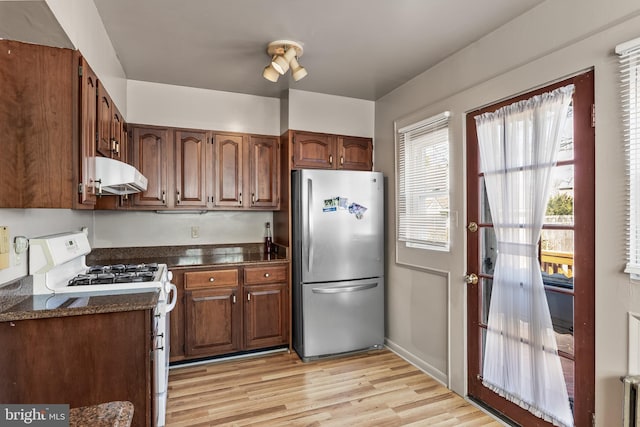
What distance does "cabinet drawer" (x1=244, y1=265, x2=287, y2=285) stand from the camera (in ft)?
10.6

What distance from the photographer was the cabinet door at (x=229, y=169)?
3.39 m

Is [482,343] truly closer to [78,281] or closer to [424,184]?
[424,184]

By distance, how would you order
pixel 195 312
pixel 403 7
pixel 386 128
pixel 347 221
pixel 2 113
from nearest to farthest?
pixel 2 113
pixel 403 7
pixel 195 312
pixel 347 221
pixel 386 128

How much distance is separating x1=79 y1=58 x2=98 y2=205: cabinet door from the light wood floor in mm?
1581

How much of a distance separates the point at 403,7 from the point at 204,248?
275cm

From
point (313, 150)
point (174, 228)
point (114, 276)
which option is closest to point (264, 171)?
point (313, 150)

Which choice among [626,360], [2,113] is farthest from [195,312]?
[626,360]

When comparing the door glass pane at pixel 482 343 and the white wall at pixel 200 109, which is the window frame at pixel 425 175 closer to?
the door glass pane at pixel 482 343

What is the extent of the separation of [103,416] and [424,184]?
2685mm

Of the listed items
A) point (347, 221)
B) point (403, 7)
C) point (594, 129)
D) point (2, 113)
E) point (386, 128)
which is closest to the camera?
point (2, 113)

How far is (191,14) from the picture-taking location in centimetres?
211

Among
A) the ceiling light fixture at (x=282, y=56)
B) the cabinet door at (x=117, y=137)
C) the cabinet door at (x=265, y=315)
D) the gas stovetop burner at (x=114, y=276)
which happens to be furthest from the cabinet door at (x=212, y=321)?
the ceiling light fixture at (x=282, y=56)

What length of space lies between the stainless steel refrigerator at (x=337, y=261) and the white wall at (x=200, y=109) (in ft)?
2.55

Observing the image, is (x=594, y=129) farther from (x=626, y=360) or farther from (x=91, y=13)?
(x=91, y=13)
